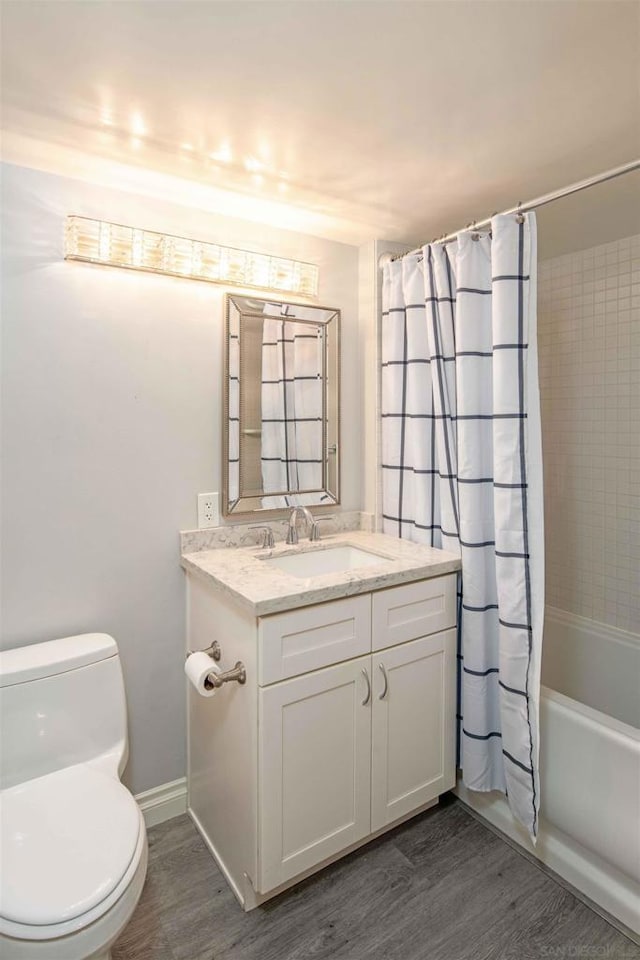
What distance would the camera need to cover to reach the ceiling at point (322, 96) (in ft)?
3.48

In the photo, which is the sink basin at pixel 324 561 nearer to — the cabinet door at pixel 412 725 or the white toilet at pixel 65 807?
the cabinet door at pixel 412 725

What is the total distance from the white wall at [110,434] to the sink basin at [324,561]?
40cm

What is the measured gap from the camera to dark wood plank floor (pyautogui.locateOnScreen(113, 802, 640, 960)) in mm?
1407

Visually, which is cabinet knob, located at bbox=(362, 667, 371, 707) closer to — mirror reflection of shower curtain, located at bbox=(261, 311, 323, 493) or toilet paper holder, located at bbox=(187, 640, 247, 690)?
toilet paper holder, located at bbox=(187, 640, 247, 690)

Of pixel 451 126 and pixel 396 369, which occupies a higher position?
pixel 451 126

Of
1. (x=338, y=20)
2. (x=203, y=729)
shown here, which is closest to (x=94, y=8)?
(x=338, y=20)

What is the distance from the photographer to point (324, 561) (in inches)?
81.1

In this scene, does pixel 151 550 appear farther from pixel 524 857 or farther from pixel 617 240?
pixel 617 240

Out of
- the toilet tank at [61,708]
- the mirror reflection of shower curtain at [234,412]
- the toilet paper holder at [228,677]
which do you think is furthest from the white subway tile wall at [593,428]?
the toilet tank at [61,708]

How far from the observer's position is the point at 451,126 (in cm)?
144

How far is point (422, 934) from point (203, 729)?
882 millimetres

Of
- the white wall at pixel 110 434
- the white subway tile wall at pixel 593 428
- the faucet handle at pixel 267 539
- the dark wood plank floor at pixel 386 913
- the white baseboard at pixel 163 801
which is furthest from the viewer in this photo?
the white subway tile wall at pixel 593 428

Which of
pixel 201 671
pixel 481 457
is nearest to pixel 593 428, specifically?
pixel 481 457

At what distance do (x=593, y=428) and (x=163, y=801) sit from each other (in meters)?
2.48
